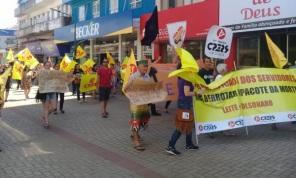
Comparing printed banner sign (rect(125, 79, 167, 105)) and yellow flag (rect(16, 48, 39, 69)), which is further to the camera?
yellow flag (rect(16, 48, 39, 69))

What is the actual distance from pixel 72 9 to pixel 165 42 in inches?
676

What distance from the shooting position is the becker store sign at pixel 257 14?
14141 millimetres

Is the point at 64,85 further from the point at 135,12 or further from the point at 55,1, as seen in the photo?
the point at 55,1

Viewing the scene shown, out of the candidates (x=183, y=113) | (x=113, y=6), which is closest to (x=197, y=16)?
(x=183, y=113)

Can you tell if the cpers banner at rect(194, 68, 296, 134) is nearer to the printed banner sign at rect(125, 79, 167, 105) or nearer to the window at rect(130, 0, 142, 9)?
the printed banner sign at rect(125, 79, 167, 105)

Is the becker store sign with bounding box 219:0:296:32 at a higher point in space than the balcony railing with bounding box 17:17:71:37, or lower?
lower

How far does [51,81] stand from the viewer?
12.1 metres

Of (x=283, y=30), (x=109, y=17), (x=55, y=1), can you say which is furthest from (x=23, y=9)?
(x=283, y=30)

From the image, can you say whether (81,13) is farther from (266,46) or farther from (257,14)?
(257,14)

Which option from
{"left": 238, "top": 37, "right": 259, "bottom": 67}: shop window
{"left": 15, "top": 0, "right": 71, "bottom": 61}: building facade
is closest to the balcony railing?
{"left": 15, "top": 0, "right": 71, "bottom": 61}: building facade

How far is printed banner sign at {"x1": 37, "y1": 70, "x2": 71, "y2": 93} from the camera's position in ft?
39.2

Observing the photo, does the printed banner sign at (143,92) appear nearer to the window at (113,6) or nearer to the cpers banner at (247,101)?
the cpers banner at (247,101)

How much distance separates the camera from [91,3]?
1300 inches

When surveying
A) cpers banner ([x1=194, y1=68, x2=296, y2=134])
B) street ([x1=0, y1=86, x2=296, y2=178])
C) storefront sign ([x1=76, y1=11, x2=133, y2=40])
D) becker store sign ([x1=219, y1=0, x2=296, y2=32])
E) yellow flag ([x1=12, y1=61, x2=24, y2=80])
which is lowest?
street ([x1=0, y1=86, x2=296, y2=178])
